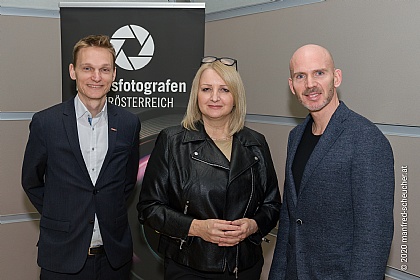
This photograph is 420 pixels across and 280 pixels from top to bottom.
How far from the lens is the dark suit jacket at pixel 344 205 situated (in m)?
1.66

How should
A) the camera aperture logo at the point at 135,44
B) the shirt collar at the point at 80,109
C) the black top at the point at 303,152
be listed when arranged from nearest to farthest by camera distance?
the black top at the point at 303,152, the shirt collar at the point at 80,109, the camera aperture logo at the point at 135,44

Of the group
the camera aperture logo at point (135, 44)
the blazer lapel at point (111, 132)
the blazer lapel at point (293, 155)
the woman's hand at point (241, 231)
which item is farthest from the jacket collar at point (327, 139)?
the camera aperture logo at point (135, 44)

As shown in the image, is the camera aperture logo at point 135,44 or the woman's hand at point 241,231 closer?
the woman's hand at point 241,231

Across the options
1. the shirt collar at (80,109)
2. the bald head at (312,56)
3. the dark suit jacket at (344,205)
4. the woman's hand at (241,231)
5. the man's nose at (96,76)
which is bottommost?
the woman's hand at (241,231)

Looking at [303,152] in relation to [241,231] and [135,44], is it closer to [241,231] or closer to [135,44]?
[241,231]

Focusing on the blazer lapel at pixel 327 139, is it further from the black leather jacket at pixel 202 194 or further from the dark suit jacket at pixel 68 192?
the dark suit jacket at pixel 68 192

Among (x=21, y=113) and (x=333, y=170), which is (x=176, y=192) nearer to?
(x=333, y=170)

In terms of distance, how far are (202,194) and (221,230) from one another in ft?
0.60

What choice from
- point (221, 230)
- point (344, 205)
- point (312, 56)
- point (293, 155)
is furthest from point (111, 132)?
point (344, 205)

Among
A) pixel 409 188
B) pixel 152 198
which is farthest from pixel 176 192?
pixel 409 188

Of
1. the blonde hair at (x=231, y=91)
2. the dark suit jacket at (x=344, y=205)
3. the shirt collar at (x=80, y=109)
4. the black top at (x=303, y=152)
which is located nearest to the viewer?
the dark suit jacket at (x=344, y=205)

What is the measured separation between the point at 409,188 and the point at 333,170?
0.60 metres

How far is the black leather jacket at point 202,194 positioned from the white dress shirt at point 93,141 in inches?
10.6

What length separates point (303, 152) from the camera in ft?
6.55
